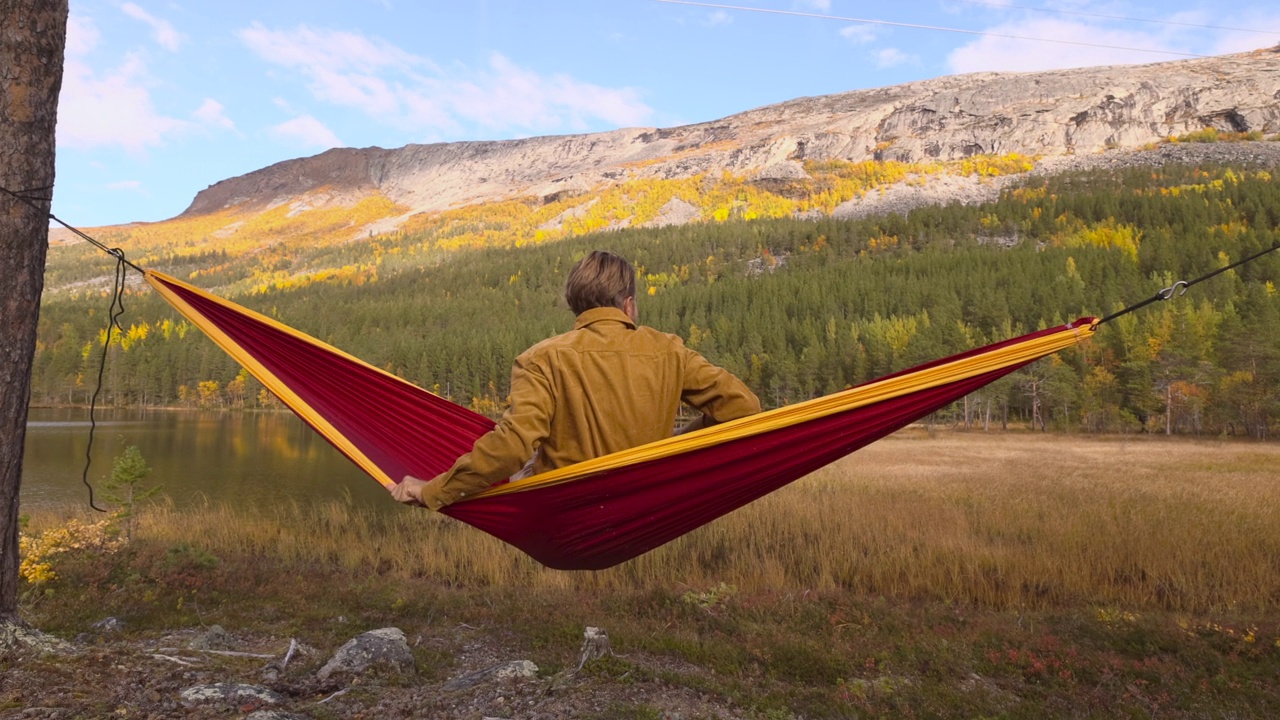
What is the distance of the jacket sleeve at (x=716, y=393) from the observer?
1.96 meters

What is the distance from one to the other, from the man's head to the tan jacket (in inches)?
1.3

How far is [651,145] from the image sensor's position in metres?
190

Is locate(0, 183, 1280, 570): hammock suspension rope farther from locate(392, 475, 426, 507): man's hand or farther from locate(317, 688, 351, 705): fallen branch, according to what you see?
locate(317, 688, 351, 705): fallen branch

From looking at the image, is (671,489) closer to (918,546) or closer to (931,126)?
(918,546)

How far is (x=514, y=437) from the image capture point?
168 centimetres

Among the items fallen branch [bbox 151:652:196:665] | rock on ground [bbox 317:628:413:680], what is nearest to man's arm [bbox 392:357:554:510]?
rock on ground [bbox 317:628:413:680]

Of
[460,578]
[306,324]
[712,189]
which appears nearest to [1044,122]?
[712,189]

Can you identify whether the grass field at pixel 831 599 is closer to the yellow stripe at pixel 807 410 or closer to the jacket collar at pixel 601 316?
the yellow stripe at pixel 807 410

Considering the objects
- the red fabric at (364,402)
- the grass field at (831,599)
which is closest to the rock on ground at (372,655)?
the grass field at (831,599)

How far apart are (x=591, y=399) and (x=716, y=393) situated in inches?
14.9

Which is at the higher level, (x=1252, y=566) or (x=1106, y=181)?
(x=1106, y=181)

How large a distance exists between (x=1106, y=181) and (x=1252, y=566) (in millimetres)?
105664

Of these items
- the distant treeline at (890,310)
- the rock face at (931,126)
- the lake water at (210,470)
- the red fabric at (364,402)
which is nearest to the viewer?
the red fabric at (364,402)

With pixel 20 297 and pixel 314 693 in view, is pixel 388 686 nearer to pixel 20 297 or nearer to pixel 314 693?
pixel 314 693
